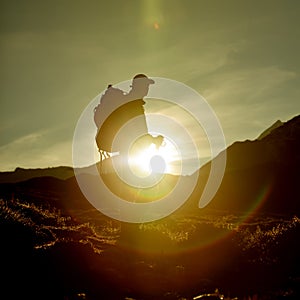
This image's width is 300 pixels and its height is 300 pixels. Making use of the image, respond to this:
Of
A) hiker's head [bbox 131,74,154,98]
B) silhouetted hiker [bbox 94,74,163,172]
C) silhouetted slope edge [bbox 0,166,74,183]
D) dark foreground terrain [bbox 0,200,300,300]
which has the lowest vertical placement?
dark foreground terrain [bbox 0,200,300,300]

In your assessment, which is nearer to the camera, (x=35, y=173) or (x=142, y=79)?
(x=142, y=79)

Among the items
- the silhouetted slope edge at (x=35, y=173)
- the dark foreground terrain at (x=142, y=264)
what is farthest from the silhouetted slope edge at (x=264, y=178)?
the silhouetted slope edge at (x=35, y=173)

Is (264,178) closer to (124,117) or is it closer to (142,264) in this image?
(124,117)

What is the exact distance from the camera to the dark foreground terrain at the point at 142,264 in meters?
11.0

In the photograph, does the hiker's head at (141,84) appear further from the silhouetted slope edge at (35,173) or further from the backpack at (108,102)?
the silhouetted slope edge at (35,173)

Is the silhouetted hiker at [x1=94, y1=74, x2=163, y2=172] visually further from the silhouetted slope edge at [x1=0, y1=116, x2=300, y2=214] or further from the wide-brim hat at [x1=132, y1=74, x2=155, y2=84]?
the silhouetted slope edge at [x1=0, y1=116, x2=300, y2=214]

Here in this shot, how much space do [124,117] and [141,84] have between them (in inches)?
58.2

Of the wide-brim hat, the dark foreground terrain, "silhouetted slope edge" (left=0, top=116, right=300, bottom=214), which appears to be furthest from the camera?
"silhouetted slope edge" (left=0, top=116, right=300, bottom=214)

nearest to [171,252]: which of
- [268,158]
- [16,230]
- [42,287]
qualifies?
[16,230]

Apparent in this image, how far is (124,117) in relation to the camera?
692 inches

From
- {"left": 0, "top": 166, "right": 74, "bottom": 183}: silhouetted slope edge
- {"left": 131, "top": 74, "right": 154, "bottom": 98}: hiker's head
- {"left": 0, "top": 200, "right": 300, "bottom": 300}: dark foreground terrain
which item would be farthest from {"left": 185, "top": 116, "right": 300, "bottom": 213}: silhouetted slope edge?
{"left": 0, "top": 166, "right": 74, "bottom": 183}: silhouetted slope edge

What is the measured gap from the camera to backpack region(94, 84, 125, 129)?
17.5 m

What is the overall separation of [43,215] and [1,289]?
Result: 1042 centimetres

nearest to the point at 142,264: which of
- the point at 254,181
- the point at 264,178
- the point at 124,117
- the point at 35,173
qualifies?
the point at 124,117
